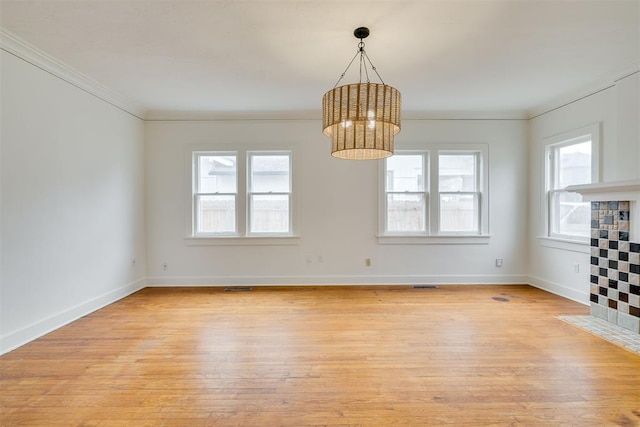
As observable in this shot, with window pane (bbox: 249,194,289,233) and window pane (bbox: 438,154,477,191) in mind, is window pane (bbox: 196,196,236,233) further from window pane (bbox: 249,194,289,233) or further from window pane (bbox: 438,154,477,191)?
window pane (bbox: 438,154,477,191)

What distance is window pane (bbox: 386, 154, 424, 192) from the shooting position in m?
4.57

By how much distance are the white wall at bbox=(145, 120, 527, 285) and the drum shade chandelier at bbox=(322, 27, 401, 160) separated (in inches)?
86.9

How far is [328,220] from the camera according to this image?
4543 mm

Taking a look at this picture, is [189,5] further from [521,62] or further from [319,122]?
[521,62]

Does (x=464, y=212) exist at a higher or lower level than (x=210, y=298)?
higher

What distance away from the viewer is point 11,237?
2.51m

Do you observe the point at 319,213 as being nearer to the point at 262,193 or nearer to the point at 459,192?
the point at 262,193

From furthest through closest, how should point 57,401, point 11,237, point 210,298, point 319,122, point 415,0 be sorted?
point 319,122 → point 210,298 → point 11,237 → point 415,0 → point 57,401

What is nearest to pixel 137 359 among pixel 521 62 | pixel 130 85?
Result: pixel 130 85

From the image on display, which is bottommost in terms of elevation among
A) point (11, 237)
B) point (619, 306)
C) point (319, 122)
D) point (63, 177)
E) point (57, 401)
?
point (57, 401)

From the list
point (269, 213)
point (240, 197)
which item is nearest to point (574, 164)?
point (269, 213)

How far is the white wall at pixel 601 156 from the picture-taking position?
3072 millimetres

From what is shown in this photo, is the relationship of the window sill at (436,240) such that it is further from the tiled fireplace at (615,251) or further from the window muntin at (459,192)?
the tiled fireplace at (615,251)

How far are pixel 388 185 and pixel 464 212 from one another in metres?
1.30
